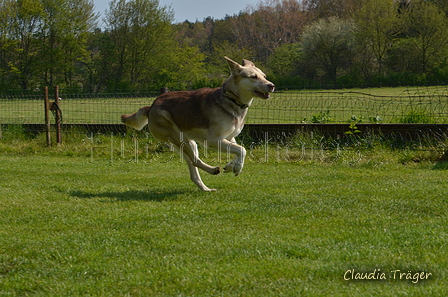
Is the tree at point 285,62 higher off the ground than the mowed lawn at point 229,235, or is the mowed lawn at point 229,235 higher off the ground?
the tree at point 285,62

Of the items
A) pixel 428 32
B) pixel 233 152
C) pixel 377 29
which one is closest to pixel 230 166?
pixel 233 152

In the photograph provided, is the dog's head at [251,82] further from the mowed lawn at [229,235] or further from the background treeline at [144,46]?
the background treeline at [144,46]

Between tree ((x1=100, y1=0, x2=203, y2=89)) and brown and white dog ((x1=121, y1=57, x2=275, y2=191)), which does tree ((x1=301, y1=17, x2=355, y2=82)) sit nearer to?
tree ((x1=100, y1=0, x2=203, y2=89))

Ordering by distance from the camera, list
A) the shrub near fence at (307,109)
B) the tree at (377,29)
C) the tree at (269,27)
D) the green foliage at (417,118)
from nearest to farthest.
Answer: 1. the green foliage at (417,118)
2. the shrub near fence at (307,109)
3. the tree at (377,29)
4. the tree at (269,27)

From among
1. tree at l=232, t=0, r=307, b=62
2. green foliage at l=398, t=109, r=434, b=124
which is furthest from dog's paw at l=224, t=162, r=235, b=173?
tree at l=232, t=0, r=307, b=62

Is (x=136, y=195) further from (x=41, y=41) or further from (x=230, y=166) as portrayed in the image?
(x=41, y=41)

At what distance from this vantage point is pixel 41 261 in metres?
4.75

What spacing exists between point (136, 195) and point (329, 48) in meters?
48.3

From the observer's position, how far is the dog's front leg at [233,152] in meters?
7.33

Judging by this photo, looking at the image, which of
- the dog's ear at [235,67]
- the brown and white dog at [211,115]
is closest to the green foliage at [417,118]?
the brown and white dog at [211,115]

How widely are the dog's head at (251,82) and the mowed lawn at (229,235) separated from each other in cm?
149

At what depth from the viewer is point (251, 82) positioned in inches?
296

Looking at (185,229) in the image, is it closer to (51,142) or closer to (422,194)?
(422,194)

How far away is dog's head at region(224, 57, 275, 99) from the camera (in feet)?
24.5
